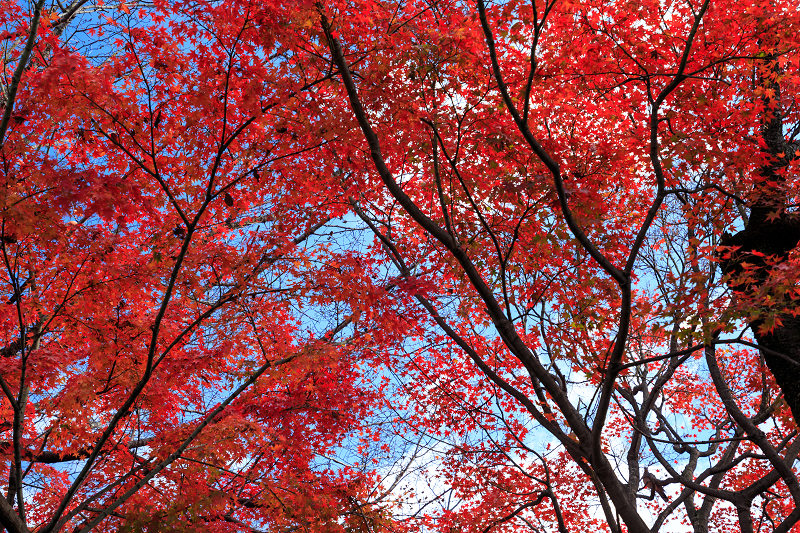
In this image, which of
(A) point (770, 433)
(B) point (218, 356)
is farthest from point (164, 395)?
(A) point (770, 433)

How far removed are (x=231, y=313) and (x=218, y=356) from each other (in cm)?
60

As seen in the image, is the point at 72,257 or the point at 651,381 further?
the point at 651,381

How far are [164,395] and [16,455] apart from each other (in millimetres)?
2358

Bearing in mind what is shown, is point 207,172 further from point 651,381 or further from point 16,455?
point 651,381

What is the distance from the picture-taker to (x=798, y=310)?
637 centimetres

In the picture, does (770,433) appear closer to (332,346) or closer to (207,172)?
(332,346)

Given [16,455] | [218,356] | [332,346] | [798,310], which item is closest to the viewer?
[16,455]

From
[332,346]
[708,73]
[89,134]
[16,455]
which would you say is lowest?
[16,455]

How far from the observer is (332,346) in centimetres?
680

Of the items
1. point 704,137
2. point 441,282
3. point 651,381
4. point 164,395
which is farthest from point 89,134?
point 651,381

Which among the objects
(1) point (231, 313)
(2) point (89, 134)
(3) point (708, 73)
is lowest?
(1) point (231, 313)

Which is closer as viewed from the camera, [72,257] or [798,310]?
[798,310]

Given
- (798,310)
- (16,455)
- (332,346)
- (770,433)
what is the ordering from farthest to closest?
1. (770,433)
2. (332,346)
3. (798,310)
4. (16,455)

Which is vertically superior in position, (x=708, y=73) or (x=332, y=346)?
(x=708, y=73)
